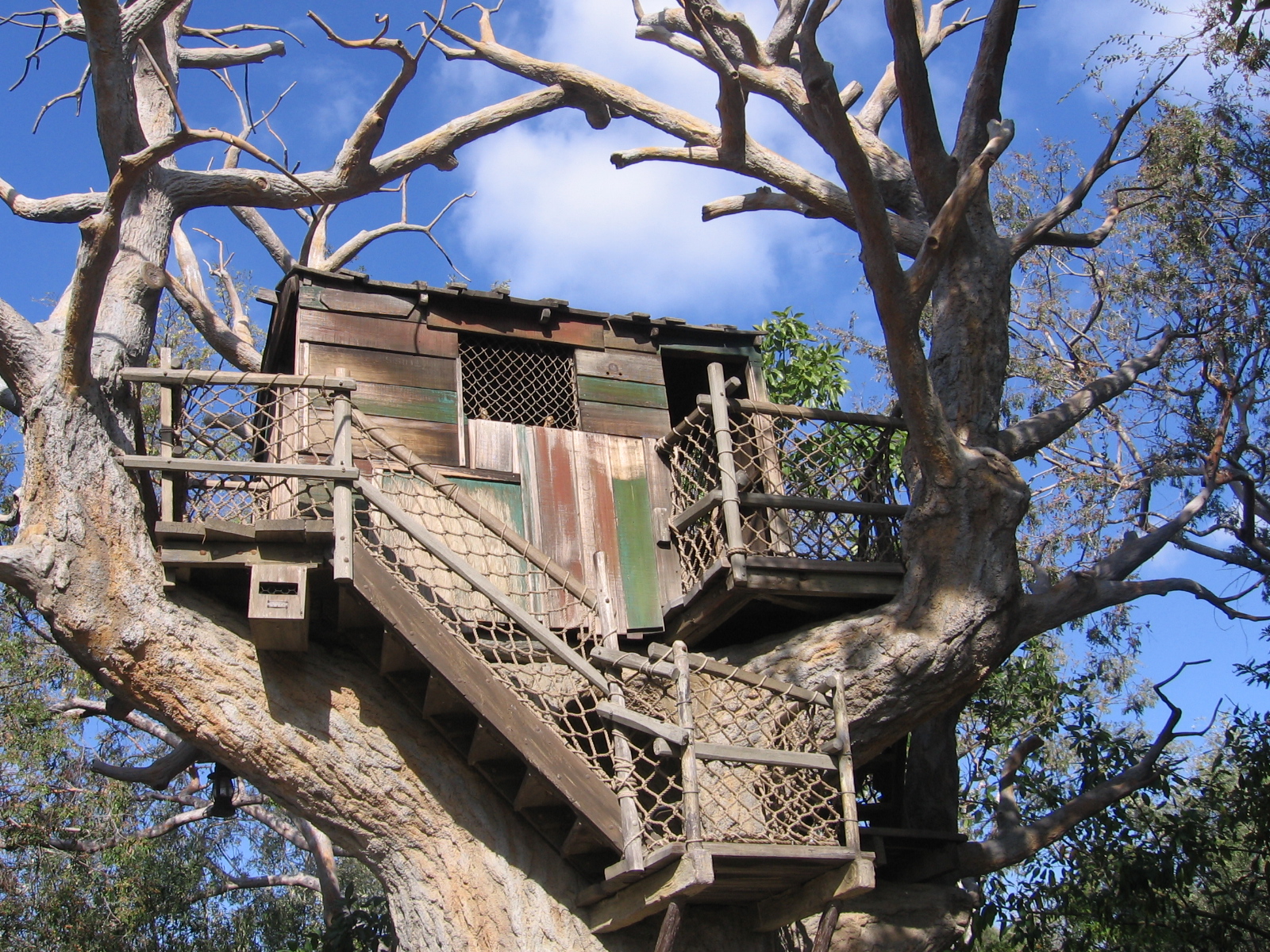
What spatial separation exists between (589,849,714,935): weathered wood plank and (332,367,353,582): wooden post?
8.16ft

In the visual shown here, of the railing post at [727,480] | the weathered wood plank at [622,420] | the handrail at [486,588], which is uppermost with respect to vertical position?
the weathered wood plank at [622,420]

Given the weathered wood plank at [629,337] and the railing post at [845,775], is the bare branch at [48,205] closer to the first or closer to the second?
the weathered wood plank at [629,337]

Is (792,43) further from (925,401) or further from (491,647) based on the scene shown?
(491,647)

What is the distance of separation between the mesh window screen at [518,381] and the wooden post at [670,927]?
440 centimetres

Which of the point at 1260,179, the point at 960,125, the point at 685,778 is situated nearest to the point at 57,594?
the point at 685,778

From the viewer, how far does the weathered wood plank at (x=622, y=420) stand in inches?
397

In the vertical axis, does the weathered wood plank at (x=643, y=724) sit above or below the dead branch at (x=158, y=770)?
below

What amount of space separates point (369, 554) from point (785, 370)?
A: 6258 millimetres

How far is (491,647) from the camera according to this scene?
754cm

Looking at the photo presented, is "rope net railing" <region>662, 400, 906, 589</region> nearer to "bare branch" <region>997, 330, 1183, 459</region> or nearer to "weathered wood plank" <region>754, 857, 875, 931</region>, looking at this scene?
"bare branch" <region>997, 330, 1183, 459</region>

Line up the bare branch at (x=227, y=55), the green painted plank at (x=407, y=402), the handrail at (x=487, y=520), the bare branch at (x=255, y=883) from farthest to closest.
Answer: the bare branch at (x=255, y=883) < the bare branch at (x=227, y=55) < the green painted plank at (x=407, y=402) < the handrail at (x=487, y=520)

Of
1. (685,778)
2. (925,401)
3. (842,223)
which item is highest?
(842,223)

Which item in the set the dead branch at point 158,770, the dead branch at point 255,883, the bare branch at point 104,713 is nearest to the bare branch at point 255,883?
the dead branch at point 255,883

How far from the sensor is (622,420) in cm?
1020
